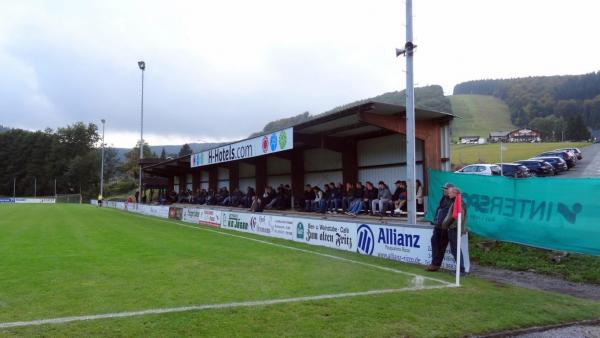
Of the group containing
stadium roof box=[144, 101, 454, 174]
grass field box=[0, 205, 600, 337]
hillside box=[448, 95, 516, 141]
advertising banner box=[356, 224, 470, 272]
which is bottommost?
grass field box=[0, 205, 600, 337]

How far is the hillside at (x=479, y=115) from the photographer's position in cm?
12175

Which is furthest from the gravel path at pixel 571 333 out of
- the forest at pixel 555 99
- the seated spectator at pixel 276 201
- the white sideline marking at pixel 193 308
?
the forest at pixel 555 99

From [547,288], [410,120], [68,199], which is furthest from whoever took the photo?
[68,199]

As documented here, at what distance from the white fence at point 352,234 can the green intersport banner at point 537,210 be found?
1.80m

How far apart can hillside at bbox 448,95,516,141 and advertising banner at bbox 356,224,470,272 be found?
104781mm

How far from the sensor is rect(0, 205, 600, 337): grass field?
17.9ft

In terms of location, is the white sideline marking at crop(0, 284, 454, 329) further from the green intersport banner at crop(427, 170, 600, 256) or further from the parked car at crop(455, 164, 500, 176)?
the parked car at crop(455, 164, 500, 176)

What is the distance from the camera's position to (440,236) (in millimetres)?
9734

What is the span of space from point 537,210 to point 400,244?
321 centimetres

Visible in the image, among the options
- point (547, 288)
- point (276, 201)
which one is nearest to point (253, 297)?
point (547, 288)

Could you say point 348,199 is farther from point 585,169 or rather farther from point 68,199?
point 68,199

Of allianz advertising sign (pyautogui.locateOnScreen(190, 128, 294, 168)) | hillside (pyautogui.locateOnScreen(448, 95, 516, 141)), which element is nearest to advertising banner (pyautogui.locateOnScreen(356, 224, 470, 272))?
allianz advertising sign (pyautogui.locateOnScreen(190, 128, 294, 168))

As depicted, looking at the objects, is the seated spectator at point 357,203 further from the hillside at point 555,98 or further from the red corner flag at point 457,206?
the hillside at point 555,98

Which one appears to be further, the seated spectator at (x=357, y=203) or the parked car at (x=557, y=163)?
the parked car at (x=557, y=163)
